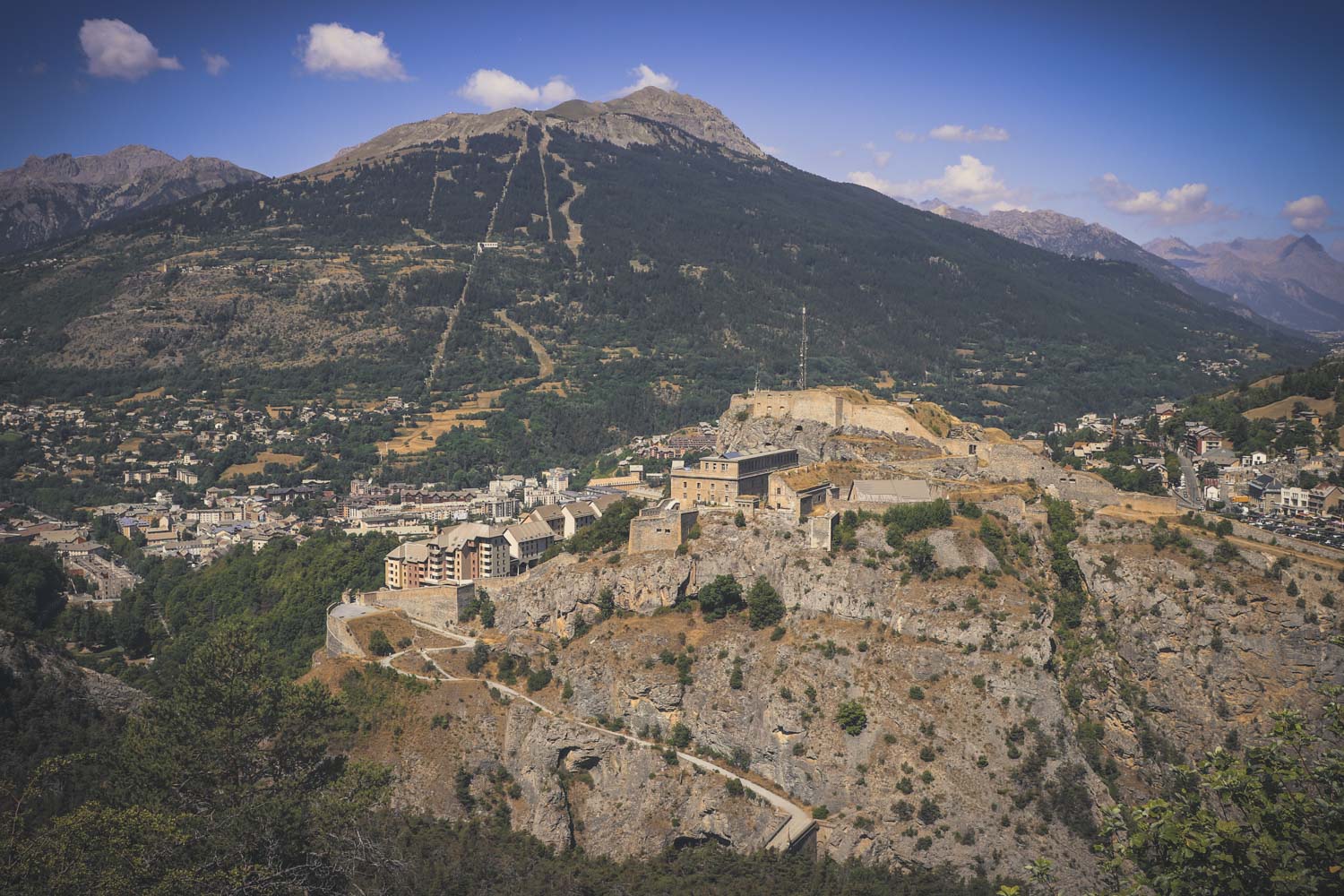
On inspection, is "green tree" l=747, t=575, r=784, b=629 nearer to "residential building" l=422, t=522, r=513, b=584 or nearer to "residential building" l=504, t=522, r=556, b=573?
"residential building" l=504, t=522, r=556, b=573

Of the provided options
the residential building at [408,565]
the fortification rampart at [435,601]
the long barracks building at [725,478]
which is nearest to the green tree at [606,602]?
the long barracks building at [725,478]

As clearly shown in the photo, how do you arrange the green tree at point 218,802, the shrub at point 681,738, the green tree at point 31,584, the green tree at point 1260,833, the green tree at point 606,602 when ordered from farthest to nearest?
1. the green tree at point 31,584
2. the green tree at point 606,602
3. the shrub at point 681,738
4. the green tree at point 218,802
5. the green tree at point 1260,833

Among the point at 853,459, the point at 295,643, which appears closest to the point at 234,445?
the point at 295,643

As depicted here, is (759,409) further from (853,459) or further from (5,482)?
(5,482)

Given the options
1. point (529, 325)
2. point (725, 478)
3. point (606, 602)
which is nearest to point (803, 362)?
point (725, 478)

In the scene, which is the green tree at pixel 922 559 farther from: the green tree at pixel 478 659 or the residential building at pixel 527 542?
the residential building at pixel 527 542

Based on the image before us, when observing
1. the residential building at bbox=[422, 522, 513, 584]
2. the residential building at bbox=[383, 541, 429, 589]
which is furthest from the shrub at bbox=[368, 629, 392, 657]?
the residential building at bbox=[383, 541, 429, 589]
